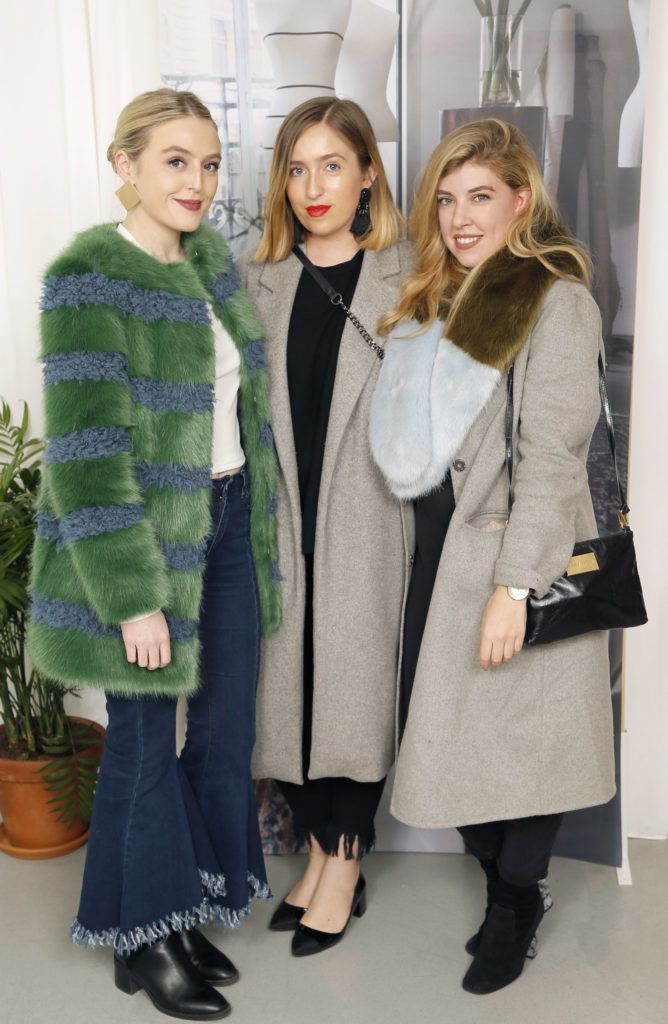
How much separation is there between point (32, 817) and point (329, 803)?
2.99 ft

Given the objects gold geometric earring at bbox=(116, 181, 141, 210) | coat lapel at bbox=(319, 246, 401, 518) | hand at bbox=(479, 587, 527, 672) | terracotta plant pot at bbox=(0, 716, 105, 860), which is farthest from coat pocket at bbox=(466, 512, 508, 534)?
terracotta plant pot at bbox=(0, 716, 105, 860)

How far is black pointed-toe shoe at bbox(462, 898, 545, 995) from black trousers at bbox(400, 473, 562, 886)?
11cm

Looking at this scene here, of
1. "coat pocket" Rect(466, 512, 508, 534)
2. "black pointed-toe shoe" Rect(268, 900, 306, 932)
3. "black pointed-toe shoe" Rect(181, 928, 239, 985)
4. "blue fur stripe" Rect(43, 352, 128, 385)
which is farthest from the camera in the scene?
"black pointed-toe shoe" Rect(268, 900, 306, 932)

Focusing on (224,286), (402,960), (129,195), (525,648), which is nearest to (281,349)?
(224,286)

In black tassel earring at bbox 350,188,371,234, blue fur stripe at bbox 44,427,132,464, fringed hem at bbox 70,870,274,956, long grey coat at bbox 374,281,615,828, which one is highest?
black tassel earring at bbox 350,188,371,234

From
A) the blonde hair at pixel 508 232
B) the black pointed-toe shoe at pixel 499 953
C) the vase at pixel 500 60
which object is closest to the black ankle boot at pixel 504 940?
the black pointed-toe shoe at pixel 499 953

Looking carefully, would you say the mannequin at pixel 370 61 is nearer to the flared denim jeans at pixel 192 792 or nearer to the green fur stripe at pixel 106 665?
the flared denim jeans at pixel 192 792

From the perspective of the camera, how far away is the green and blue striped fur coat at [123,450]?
1812 mm

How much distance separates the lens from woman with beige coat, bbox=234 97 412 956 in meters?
2.13

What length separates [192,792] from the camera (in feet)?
7.36

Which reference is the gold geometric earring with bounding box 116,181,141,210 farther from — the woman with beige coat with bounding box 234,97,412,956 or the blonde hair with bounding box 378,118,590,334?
the blonde hair with bounding box 378,118,590,334

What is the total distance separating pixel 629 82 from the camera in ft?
7.96

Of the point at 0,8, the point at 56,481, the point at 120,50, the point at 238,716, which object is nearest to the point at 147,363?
the point at 56,481

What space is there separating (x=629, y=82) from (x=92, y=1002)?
2.52 metres
